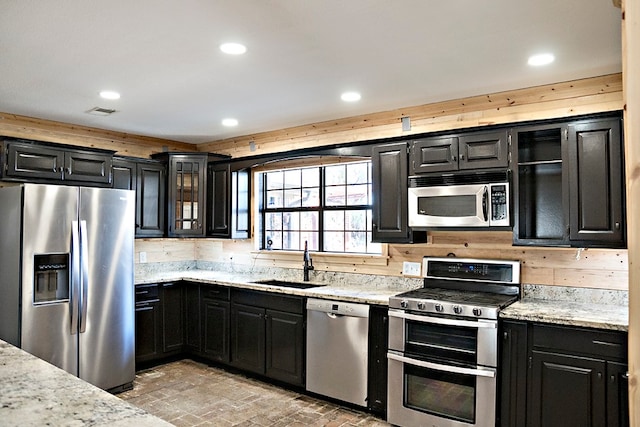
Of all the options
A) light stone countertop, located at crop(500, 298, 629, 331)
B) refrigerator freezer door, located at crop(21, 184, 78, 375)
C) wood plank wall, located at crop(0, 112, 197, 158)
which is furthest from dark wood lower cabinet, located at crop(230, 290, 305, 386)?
wood plank wall, located at crop(0, 112, 197, 158)

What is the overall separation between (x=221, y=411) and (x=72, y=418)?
2.66m

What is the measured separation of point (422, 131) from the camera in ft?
13.8

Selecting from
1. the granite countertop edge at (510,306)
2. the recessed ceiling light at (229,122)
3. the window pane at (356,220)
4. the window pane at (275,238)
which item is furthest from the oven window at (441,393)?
the recessed ceiling light at (229,122)

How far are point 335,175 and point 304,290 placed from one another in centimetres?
134

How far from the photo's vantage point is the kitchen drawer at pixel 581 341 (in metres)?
2.77

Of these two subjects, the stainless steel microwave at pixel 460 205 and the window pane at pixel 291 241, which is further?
the window pane at pixel 291 241

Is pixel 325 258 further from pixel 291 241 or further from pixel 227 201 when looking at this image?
pixel 227 201

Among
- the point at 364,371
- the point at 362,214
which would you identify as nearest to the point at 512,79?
the point at 362,214

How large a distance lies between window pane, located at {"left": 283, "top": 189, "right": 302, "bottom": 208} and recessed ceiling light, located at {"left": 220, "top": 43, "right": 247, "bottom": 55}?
246cm

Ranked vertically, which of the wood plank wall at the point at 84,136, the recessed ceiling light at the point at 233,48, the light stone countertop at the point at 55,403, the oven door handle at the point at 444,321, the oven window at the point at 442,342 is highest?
the recessed ceiling light at the point at 233,48

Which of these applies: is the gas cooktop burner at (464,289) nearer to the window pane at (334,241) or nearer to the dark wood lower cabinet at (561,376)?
the dark wood lower cabinet at (561,376)

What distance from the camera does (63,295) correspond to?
13.2 ft

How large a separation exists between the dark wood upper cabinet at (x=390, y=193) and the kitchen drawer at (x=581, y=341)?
128 centimetres

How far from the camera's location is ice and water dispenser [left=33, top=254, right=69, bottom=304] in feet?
12.8
